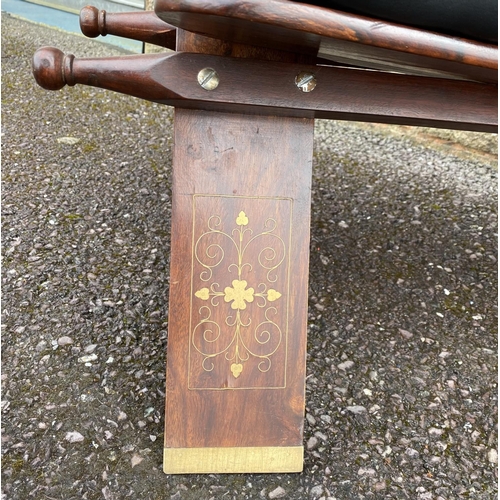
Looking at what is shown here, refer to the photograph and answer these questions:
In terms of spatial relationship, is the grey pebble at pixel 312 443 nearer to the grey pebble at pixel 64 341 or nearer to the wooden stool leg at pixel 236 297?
the wooden stool leg at pixel 236 297

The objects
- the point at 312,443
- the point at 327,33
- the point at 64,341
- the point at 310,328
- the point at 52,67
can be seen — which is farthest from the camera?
the point at 310,328

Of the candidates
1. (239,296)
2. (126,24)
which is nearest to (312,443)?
(239,296)

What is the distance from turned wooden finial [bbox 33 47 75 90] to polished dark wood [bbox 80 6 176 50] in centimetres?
44

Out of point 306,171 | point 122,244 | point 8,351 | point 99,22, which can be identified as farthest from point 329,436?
point 99,22

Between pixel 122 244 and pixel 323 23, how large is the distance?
0.82 meters

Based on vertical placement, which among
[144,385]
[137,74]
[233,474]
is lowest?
[233,474]

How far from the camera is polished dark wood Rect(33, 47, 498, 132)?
0.72m

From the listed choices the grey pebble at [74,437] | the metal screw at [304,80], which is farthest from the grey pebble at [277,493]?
the metal screw at [304,80]

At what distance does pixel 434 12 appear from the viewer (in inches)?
24.3

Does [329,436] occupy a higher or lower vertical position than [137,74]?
lower

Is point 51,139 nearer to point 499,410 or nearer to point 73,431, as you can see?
point 73,431

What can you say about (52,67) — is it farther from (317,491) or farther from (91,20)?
(317,491)

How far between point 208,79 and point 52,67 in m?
0.21

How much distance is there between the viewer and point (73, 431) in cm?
81
